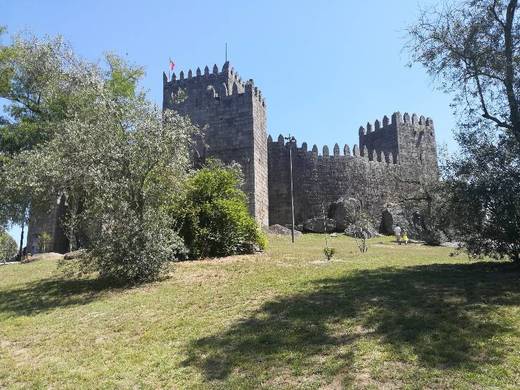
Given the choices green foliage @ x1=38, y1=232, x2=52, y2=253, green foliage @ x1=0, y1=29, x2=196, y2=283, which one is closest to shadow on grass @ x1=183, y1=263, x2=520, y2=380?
green foliage @ x1=0, y1=29, x2=196, y2=283

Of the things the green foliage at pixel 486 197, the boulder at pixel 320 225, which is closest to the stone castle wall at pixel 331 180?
the boulder at pixel 320 225

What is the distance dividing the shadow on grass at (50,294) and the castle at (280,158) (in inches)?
490

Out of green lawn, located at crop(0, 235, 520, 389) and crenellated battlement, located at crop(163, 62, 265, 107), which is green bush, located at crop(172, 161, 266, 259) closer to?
green lawn, located at crop(0, 235, 520, 389)

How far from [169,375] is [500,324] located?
15.5 feet

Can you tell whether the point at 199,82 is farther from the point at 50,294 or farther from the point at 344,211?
the point at 50,294

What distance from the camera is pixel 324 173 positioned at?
34.9 metres

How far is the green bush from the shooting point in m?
16.2

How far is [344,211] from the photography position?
32906 millimetres

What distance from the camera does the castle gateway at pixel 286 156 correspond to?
29734mm

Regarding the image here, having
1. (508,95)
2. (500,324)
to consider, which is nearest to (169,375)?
(500,324)


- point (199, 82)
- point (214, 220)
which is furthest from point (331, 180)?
point (214, 220)

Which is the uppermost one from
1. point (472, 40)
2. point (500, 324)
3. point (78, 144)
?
point (472, 40)

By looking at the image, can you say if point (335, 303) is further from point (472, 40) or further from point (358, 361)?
point (472, 40)

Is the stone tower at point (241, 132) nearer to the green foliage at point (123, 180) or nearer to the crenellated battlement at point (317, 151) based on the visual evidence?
the crenellated battlement at point (317, 151)
